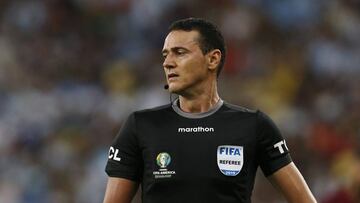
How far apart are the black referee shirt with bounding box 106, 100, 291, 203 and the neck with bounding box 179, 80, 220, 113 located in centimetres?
3

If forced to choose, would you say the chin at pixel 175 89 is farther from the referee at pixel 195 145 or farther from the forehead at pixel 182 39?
the forehead at pixel 182 39

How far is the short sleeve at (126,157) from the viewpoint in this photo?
15.7 feet

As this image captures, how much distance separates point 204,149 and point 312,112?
6.33 meters

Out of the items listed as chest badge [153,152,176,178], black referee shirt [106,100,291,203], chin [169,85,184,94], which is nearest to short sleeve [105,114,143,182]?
black referee shirt [106,100,291,203]

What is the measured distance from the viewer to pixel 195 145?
477cm

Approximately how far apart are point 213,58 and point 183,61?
0.66 feet

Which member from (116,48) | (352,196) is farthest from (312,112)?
(352,196)

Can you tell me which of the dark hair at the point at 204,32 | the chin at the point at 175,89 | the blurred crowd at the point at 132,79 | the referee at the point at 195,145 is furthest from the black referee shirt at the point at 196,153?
the blurred crowd at the point at 132,79

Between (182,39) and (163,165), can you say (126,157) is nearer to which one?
(163,165)

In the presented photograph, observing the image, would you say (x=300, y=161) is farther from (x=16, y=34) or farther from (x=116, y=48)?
(x=16, y=34)

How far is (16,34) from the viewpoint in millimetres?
12773

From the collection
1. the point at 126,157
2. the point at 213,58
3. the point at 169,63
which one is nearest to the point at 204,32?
the point at 213,58

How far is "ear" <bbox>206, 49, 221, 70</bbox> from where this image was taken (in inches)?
193

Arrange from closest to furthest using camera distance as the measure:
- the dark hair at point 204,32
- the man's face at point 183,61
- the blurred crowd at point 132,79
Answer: the man's face at point 183,61
the dark hair at point 204,32
the blurred crowd at point 132,79
